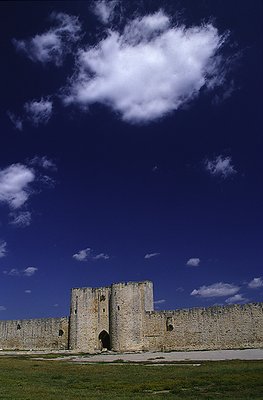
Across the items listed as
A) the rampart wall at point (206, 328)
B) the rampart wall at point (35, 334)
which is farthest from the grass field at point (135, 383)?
the rampart wall at point (35, 334)

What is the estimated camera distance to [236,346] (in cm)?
4175

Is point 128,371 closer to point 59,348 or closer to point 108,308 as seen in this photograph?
point 108,308

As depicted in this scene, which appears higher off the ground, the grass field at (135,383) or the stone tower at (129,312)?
the stone tower at (129,312)

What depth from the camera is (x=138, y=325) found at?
46062 mm

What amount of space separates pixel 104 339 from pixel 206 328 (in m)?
12.0

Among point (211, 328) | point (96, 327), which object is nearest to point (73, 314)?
point (96, 327)

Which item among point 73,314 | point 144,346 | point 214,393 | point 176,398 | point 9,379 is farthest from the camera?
point 73,314

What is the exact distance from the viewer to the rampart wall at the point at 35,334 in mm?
51500

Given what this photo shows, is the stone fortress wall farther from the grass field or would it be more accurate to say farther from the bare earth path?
the grass field

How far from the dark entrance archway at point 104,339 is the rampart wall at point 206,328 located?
5116mm

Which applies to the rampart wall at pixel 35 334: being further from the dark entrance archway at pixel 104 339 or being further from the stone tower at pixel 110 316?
the dark entrance archway at pixel 104 339

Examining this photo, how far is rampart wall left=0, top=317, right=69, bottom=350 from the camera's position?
2028 inches

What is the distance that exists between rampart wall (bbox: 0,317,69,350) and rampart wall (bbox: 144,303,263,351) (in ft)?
35.1

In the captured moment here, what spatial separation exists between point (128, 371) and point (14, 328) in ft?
111
